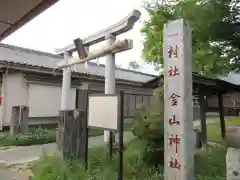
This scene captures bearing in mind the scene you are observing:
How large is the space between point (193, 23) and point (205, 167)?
340 centimetres

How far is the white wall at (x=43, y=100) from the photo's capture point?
13.3 m

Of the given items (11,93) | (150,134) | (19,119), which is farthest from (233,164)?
(11,93)

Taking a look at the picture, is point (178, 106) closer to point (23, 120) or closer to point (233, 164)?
point (233, 164)

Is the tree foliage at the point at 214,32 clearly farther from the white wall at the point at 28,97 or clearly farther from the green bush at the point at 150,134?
the white wall at the point at 28,97

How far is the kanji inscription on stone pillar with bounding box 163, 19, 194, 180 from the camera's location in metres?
3.92

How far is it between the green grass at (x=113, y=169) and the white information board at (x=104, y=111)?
921 mm

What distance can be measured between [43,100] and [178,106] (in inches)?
429

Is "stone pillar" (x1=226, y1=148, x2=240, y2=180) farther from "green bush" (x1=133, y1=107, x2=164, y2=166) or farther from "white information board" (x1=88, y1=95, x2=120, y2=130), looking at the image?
"white information board" (x1=88, y1=95, x2=120, y2=130)

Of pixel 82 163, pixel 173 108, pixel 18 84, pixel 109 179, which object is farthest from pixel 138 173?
pixel 18 84

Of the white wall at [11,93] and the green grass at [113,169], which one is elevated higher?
the white wall at [11,93]

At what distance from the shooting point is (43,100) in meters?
13.8

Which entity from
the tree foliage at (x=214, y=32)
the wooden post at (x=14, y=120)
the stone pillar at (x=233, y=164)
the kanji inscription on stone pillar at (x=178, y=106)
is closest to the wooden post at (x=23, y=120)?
the wooden post at (x=14, y=120)

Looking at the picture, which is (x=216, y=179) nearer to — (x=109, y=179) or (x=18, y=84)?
(x=109, y=179)

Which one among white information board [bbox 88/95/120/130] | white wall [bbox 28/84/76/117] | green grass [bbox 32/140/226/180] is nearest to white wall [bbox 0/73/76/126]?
white wall [bbox 28/84/76/117]
